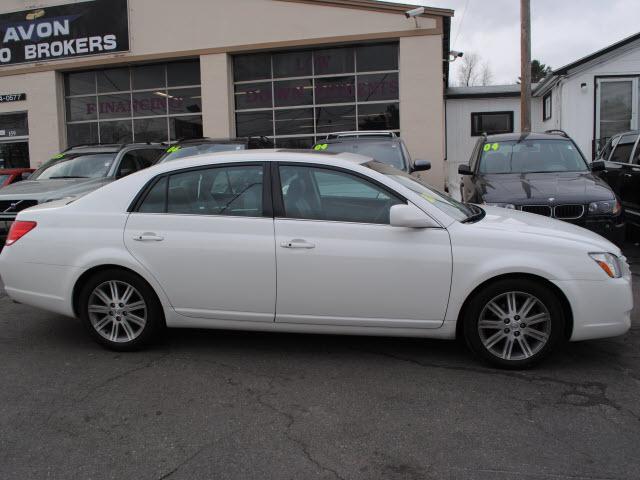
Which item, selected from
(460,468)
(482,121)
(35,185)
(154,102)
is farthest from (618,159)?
(154,102)

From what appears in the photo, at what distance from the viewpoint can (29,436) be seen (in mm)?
3465

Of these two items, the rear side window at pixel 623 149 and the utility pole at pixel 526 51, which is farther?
the utility pole at pixel 526 51

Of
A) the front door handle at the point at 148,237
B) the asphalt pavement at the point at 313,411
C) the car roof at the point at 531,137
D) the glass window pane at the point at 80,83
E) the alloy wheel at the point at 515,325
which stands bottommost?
the asphalt pavement at the point at 313,411

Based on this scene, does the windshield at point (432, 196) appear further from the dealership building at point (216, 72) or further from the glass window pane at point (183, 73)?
the glass window pane at point (183, 73)

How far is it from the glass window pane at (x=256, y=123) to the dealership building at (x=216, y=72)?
0.13 ft

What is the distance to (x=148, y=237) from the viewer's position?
460cm

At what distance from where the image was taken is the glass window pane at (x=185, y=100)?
56.2ft

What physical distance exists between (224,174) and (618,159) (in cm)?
810

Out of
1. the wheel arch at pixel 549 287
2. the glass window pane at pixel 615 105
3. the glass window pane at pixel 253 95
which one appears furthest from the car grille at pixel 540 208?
the glass window pane at pixel 615 105

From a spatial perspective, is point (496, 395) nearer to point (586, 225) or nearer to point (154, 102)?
point (586, 225)

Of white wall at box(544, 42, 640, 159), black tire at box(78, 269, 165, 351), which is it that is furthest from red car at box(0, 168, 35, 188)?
white wall at box(544, 42, 640, 159)

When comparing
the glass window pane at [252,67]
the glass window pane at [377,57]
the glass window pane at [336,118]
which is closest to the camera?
the glass window pane at [377,57]

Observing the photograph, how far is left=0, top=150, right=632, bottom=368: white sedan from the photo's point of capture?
13.7ft

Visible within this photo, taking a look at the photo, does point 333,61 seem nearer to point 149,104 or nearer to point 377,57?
point 377,57
